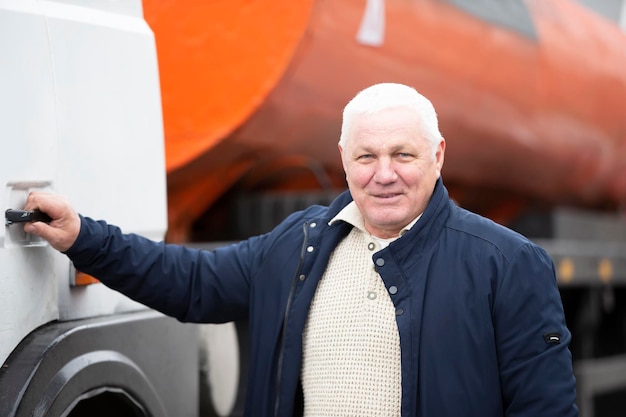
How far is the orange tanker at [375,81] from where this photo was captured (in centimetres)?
320

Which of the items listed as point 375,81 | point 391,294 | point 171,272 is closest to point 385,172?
point 391,294

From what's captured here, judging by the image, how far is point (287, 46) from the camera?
3.21m

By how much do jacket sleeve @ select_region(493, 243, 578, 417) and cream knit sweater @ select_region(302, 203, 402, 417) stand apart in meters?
0.22

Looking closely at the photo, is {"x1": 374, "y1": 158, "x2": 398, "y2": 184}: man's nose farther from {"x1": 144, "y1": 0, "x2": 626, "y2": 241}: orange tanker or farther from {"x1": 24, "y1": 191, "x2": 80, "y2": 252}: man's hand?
{"x1": 144, "y1": 0, "x2": 626, "y2": 241}: orange tanker

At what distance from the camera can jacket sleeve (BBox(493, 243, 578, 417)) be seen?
199cm

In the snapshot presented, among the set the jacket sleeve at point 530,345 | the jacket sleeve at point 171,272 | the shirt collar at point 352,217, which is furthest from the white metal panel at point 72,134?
the jacket sleeve at point 530,345

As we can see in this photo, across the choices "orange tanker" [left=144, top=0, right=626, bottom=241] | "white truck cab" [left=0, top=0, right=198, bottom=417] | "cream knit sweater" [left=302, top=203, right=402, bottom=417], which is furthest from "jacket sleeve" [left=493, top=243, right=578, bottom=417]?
"orange tanker" [left=144, top=0, right=626, bottom=241]

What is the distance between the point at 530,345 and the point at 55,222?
39.7 inches

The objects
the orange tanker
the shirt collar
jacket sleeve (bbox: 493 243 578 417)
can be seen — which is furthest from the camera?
the orange tanker

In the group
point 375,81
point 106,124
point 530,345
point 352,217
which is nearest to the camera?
point 530,345

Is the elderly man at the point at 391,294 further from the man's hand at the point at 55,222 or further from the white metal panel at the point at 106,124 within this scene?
the white metal panel at the point at 106,124

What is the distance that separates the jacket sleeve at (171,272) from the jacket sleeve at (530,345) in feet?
2.09

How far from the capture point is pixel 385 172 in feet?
6.79

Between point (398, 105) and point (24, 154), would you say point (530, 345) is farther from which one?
point (24, 154)
